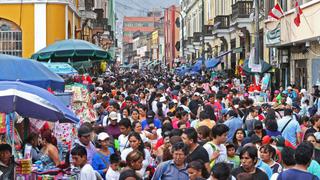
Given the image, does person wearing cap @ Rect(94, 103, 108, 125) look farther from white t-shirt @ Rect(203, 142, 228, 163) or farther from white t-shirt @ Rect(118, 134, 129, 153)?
white t-shirt @ Rect(203, 142, 228, 163)

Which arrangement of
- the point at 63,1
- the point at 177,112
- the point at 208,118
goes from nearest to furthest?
the point at 208,118 < the point at 177,112 < the point at 63,1

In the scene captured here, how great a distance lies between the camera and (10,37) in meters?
33.8

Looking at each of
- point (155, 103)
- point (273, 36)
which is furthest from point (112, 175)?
point (273, 36)

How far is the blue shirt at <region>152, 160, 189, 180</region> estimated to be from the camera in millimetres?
9094

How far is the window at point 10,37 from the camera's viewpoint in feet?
110

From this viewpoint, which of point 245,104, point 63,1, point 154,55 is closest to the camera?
point 245,104

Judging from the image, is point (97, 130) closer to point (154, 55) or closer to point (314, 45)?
point (314, 45)

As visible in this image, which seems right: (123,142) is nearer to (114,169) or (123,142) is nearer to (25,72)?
(25,72)

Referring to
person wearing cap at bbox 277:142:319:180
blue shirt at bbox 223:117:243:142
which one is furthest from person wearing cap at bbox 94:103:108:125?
person wearing cap at bbox 277:142:319:180

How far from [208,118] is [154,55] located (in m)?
147

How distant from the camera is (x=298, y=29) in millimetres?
31016

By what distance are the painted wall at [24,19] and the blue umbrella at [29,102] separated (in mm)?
23862

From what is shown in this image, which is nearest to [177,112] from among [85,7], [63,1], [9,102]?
[9,102]

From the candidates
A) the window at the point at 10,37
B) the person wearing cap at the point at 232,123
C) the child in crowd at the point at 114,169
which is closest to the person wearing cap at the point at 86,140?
the child in crowd at the point at 114,169
